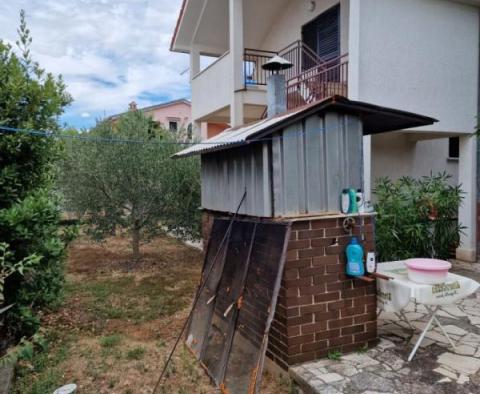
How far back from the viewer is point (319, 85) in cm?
764

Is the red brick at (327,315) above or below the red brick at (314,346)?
above

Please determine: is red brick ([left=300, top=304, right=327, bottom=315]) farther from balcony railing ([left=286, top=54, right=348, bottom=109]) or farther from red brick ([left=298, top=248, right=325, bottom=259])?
balcony railing ([left=286, top=54, right=348, bottom=109])

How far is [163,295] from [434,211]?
5922 mm

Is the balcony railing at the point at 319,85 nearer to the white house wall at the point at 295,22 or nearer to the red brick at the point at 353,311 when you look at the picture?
the white house wall at the point at 295,22

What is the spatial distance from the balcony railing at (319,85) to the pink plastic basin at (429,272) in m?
4.08

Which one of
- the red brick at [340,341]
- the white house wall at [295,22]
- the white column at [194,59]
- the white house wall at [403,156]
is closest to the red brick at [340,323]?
the red brick at [340,341]

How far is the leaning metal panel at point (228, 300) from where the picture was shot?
3865mm

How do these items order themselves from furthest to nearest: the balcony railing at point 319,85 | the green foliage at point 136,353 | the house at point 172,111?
1. the house at point 172,111
2. the balcony railing at point 319,85
3. the green foliage at point 136,353

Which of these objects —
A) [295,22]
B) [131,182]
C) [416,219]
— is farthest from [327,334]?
[295,22]

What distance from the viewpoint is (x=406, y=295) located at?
3846 mm

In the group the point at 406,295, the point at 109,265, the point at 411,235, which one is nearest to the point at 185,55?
the point at 109,265

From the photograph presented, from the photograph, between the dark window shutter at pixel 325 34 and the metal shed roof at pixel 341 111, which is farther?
the dark window shutter at pixel 325 34

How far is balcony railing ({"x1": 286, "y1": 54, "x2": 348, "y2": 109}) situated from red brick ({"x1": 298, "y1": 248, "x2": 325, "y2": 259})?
404 centimetres

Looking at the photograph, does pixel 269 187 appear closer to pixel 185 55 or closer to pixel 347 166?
pixel 347 166
